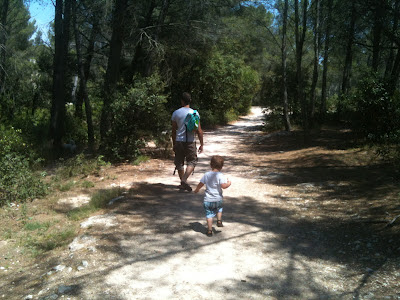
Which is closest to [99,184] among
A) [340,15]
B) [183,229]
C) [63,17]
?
[183,229]

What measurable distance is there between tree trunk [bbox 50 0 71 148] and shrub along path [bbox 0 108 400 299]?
6.07 meters

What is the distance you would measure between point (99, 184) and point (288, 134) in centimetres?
1130

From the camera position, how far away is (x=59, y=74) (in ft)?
41.4

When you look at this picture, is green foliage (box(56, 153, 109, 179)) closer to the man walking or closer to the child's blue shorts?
the man walking

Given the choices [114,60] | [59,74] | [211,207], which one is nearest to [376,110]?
[211,207]

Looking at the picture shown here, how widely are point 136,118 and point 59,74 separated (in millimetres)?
4598

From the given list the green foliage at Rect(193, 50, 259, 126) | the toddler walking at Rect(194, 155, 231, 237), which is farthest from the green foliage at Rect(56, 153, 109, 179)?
the green foliage at Rect(193, 50, 259, 126)

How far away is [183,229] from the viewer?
5.15 meters

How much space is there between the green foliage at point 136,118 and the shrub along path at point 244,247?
2376 millimetres

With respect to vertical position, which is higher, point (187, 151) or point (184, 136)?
point (184, 136)

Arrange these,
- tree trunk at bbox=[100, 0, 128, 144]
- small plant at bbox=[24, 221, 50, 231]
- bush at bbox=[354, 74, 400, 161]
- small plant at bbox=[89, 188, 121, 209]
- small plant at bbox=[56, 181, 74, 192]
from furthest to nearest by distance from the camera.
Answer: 1. tree trunk at bbox=[100, 0, 128, 144]
2. bush at bbox=[354, 74, 400, 161]
3. small plant at bbox=[56, 181, 74, 192]
4. small plant at bbox=[89, 188, 121, 209]
5. small plant at bbox=[24, 221, 50, 231]

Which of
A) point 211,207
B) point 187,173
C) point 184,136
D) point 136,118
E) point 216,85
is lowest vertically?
point 211,207

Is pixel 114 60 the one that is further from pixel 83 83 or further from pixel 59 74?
pixel 59 74

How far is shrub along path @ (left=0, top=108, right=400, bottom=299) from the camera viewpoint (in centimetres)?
352
